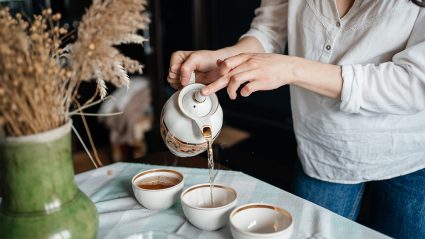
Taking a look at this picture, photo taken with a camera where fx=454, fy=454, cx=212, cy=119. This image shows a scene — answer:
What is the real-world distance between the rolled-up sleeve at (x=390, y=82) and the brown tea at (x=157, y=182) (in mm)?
460

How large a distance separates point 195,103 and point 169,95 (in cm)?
182

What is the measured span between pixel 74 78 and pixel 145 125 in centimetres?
246

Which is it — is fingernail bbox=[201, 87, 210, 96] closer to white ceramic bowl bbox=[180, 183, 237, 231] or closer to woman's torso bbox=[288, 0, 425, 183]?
white ceramic bowl bbox=[180, 183, 237, 231]

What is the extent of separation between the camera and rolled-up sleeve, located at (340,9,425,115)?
104cm

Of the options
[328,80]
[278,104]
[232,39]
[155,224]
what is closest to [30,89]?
[155,224]

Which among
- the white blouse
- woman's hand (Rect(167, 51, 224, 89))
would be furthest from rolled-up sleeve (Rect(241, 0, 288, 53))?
woman's hand (Rect(167, 51, 224, 89))

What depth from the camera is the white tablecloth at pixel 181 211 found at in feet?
3.20

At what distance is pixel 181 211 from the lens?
42.3 inches

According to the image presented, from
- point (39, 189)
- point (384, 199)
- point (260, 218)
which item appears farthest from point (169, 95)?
point (39, 189)

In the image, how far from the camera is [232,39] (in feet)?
9.32

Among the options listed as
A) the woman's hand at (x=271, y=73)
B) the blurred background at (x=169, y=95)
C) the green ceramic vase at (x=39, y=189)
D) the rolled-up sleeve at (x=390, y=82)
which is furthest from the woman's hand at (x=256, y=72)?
the blurred background at (x=169, y=95)

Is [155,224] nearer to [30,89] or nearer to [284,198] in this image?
[284,198]

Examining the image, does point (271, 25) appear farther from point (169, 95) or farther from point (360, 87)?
point (169, 95)

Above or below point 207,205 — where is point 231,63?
above
